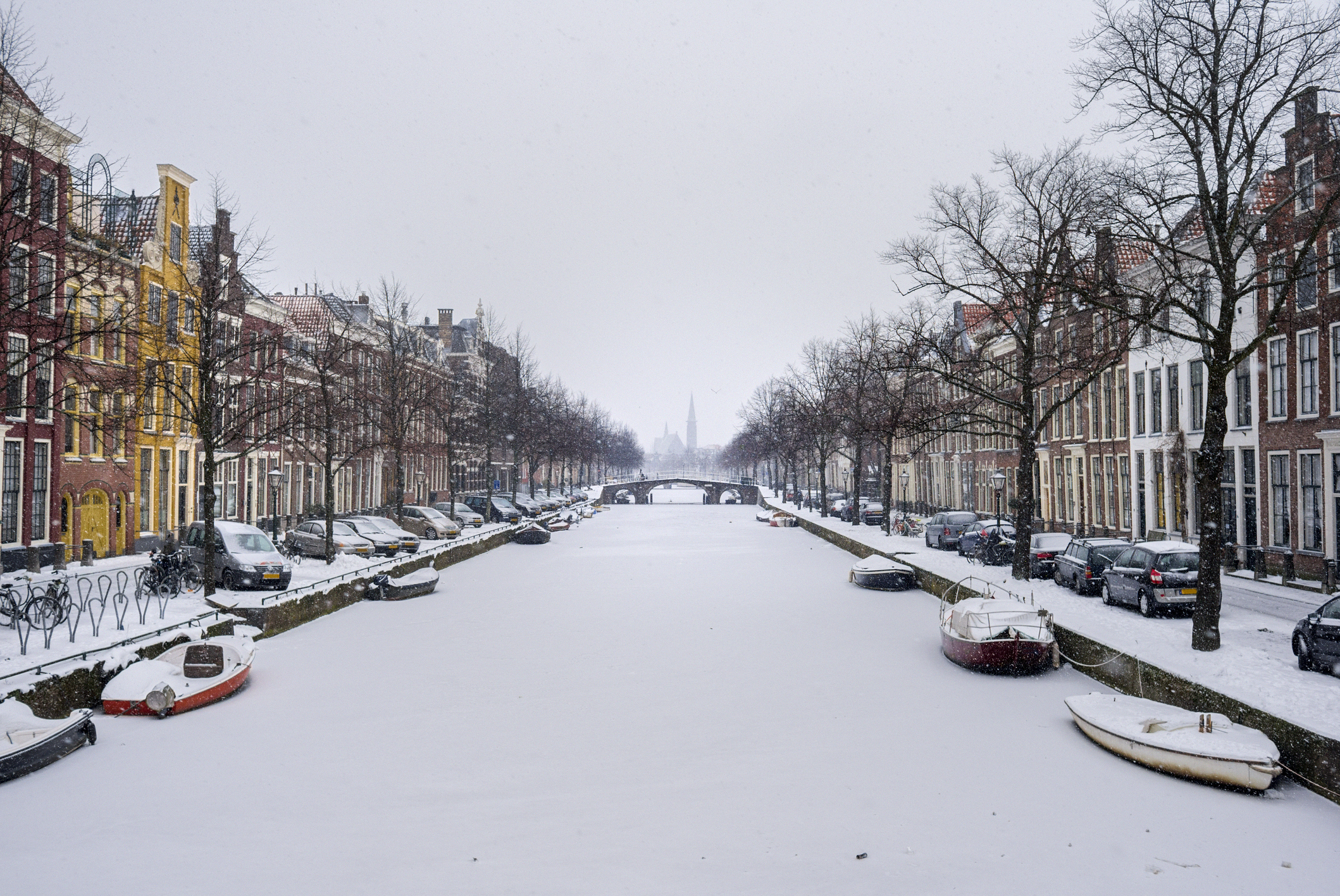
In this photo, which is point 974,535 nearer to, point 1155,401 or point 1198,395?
point 1198,395

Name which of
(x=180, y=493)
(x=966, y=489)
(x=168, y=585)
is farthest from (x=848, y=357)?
(x=168, y=585)

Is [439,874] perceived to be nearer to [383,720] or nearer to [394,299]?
[383,720]

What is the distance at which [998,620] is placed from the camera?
62.1ft

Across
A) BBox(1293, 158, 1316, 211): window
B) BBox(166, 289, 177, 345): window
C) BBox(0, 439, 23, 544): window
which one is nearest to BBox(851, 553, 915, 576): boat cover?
BBox(1293, 158, 1316, 211): window

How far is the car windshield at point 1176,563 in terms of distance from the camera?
2097 centimetres

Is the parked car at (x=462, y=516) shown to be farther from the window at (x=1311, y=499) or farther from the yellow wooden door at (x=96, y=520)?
the window at (x=1311, y=499)

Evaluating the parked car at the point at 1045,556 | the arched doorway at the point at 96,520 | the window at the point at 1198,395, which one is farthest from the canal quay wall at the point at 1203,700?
the arched doorway at the point at 96,520

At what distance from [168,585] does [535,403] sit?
52.7m

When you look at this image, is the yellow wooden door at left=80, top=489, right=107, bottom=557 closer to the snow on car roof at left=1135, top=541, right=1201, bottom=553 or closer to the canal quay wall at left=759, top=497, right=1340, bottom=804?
the canal quay wall at left=759, top=497, right=1340, bottom=804

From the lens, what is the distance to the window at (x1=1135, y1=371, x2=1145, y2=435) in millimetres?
39325

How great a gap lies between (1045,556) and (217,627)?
23902 mm

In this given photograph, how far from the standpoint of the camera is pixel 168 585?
75.8ft

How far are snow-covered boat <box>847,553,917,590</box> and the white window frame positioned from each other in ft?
43.3

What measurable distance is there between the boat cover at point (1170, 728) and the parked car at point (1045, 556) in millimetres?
14258
